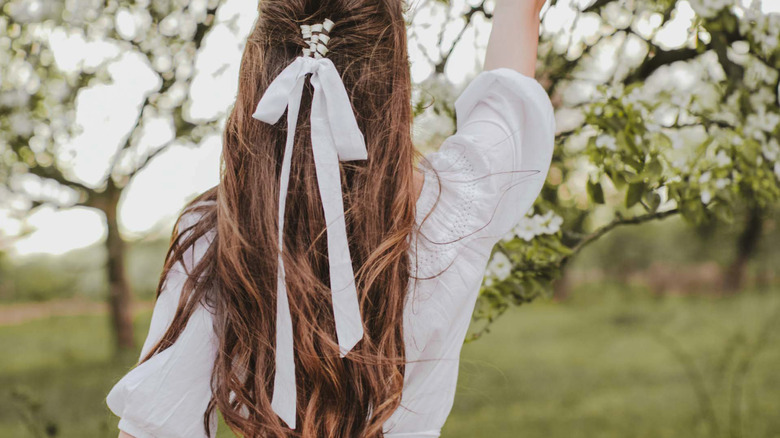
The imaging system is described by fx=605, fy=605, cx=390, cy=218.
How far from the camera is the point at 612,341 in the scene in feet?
23.9

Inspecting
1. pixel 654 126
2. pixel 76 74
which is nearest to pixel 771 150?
pixel 654 126

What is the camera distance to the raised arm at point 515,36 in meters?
0.96

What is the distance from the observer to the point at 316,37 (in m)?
0.89

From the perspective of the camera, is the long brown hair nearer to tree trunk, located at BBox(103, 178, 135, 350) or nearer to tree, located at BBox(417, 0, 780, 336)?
tree, located at BBox(417, 0, 780, 336)

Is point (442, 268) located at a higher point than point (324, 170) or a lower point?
lower

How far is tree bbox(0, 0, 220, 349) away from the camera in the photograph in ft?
11.1

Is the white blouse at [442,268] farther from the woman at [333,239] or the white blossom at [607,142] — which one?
the white blossom at [607,142]

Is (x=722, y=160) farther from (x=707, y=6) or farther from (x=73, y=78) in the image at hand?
(x=73, y=78)

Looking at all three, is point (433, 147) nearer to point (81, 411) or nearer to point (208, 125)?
point (208, 125)

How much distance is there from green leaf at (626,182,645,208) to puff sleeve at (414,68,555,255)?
38cm

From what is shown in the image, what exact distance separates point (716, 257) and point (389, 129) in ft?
28.3

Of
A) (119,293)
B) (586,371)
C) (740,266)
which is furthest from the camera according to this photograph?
(740,266)

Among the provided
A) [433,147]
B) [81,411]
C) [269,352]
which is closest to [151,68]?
[433,147]

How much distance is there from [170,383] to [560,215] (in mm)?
1148
